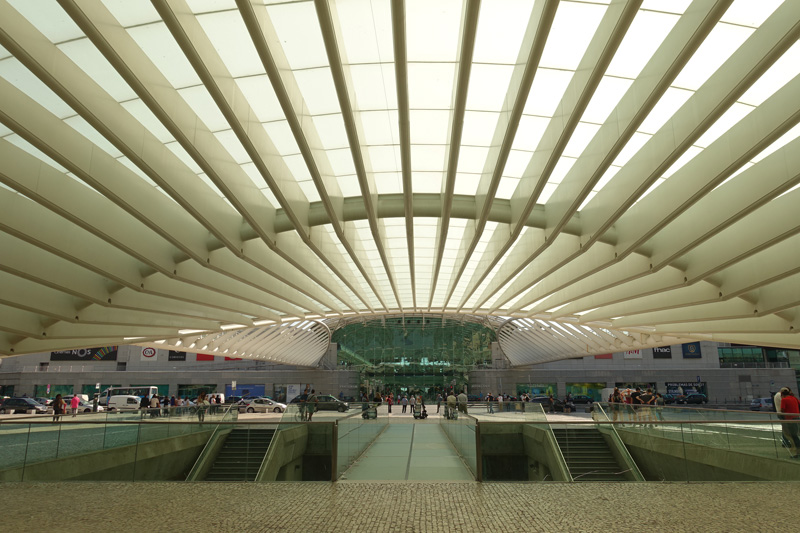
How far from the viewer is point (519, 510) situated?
6.95m

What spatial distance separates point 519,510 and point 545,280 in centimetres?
1272

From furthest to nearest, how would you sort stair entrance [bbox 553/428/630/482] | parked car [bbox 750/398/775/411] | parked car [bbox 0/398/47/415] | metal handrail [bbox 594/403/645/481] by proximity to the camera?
parked car [bbox 750/398/775/411] → parked car [bbox 0/398/47/415] → metal handrail [bbox 594/403/645/481] → stair entrance [bbox 553/428/630/482]

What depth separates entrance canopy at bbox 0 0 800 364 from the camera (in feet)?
21.1

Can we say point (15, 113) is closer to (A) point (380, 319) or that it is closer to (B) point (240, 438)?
(B) point (240, 438)

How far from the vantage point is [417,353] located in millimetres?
48625

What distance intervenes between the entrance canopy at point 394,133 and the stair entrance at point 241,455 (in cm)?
430

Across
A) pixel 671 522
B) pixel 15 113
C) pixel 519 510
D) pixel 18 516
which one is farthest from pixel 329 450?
pixel 15 113

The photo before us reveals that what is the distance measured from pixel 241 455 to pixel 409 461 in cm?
320

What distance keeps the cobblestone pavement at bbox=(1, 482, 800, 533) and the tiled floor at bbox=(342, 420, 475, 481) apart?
0.72 meters

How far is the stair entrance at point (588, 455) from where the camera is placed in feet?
33.4

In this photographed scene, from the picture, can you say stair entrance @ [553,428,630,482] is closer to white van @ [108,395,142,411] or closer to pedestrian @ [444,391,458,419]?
pedestrian @ [444,391,458,419]

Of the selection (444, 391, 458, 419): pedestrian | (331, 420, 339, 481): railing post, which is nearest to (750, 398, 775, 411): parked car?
(444, 391, 458, 419): pedestrian

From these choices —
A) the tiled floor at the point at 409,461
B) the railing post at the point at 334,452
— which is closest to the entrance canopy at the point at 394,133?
the railing post at the point at 334,452

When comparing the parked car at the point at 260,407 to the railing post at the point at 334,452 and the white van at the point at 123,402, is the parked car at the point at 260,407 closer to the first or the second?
the white van at the point at 123,402
